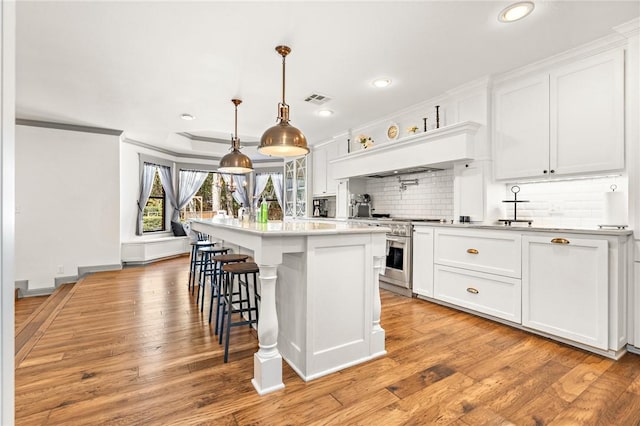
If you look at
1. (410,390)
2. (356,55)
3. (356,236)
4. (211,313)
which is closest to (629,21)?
(356,55)

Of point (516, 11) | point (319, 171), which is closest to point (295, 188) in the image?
point (319, 171)

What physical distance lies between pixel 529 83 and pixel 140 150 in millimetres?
7048

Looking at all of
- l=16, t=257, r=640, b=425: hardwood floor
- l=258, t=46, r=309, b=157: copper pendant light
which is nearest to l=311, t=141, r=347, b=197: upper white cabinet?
l=258, t=46, r=309, b=157: copper pendant light

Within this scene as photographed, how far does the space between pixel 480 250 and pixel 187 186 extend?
6950 mm

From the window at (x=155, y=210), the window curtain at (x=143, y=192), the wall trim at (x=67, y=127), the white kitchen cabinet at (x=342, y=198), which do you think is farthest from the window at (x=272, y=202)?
the wall trim at (x=67, y=127)

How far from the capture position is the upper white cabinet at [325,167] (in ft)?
19.9

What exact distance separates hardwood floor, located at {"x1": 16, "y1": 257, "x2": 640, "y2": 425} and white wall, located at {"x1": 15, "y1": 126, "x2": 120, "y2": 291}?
Answer: 2848 millimetres

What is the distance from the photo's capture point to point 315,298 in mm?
2129

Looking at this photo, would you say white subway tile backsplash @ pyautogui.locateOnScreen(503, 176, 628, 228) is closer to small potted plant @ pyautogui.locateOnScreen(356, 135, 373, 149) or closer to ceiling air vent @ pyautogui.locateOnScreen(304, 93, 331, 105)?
small potted plant @ pyautogui.locateOnScreen(356, 135, 373, 149)

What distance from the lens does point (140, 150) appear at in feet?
22.3

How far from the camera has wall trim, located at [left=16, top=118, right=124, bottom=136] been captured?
16.5 feet

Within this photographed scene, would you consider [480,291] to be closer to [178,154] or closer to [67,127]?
[67,127]

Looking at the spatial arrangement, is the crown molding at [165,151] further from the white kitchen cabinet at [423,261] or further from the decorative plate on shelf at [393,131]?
the white kitchen cabinet at [423,261]

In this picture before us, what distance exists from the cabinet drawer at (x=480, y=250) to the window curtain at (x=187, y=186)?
6362 millimetres
